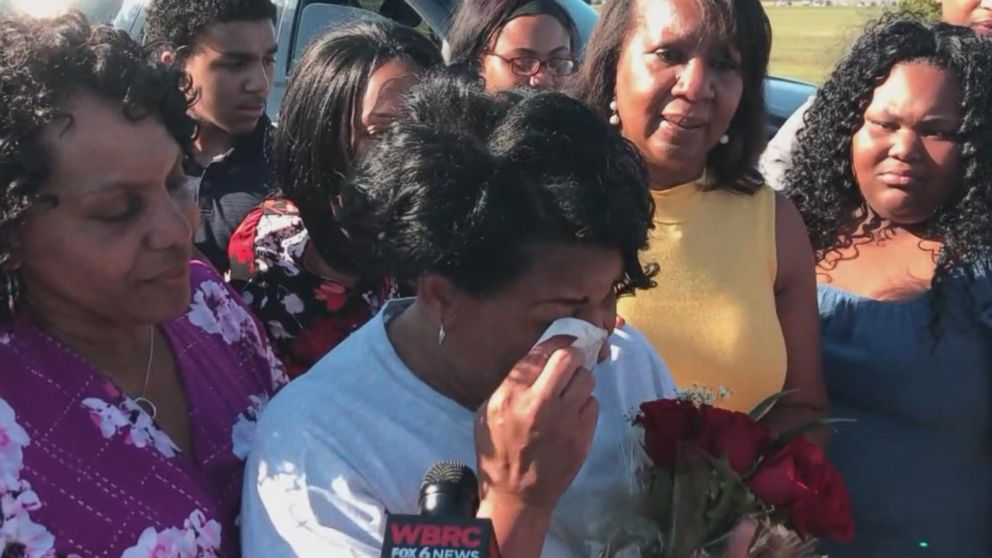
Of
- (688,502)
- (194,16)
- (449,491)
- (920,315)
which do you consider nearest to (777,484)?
(688,502)

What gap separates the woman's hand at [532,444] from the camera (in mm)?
1810

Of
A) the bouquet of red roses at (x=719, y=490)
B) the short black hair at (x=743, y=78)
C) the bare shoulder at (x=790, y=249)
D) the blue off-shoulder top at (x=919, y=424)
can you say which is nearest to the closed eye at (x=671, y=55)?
the short black hair at (x=743, y=78)

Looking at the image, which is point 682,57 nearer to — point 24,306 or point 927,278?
point 927,278

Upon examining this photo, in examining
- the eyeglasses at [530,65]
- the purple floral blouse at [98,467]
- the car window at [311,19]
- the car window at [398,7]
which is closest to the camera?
the purple floral blouse at [98,467]

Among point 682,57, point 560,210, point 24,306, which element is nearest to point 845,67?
point 682,57

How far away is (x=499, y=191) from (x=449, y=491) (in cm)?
48

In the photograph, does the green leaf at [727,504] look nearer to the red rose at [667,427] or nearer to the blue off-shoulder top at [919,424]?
the red rose at [667,427]

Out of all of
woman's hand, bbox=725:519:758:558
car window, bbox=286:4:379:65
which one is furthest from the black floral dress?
car window, bbox=286:4:379:65

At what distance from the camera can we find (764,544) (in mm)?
1892

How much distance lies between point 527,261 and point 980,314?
1429 mm

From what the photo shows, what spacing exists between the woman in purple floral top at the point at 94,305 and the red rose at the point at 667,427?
2.33 feet

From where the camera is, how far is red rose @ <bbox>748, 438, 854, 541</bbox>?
197 centimetres

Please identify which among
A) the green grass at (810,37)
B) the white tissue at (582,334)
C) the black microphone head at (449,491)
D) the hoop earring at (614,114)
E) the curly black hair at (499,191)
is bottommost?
the green grass at (810,37)

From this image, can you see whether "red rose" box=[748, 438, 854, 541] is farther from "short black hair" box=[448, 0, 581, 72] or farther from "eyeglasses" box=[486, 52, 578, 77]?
"short black hair" box=[448, 0, 581, 72]
